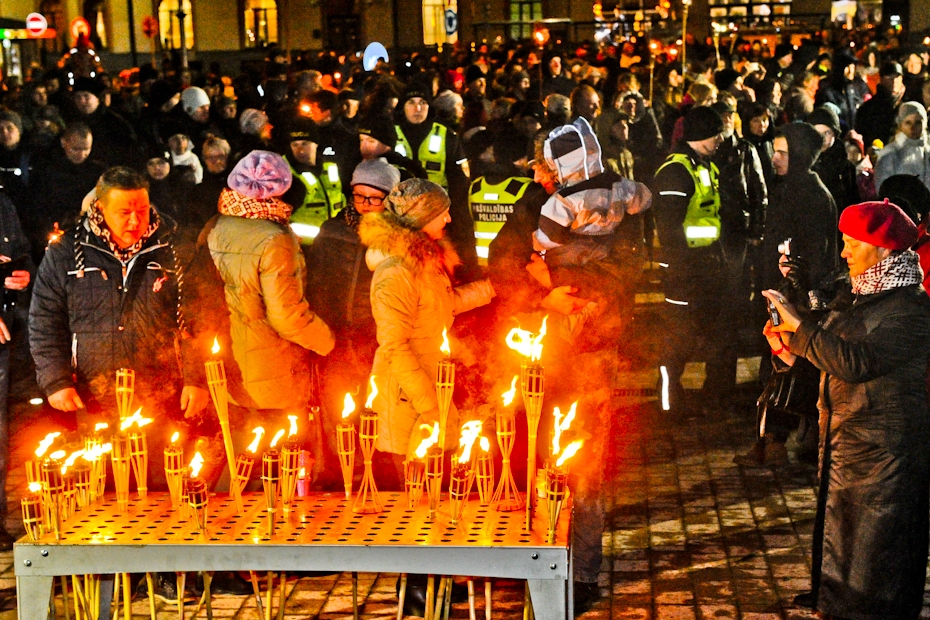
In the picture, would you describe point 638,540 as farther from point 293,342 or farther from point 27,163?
point 27,163

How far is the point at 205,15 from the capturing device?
55.0 m

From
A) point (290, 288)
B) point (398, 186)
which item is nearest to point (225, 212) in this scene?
point (290, 288)

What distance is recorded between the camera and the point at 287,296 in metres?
6.09

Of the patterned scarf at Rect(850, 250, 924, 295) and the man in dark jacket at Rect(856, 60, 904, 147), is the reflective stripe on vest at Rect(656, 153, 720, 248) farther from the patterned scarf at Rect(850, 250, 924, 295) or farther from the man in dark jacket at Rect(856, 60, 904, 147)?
the man in dark jacket at Rect(856, 60, 904, 147)

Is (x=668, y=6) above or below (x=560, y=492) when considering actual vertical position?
above

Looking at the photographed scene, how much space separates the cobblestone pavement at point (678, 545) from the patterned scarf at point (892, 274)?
1.56 meters

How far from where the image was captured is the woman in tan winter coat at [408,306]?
5672mm

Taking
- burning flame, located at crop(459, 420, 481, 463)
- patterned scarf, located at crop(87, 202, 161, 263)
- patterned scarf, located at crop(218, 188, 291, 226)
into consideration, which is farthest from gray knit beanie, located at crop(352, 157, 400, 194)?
burning flame, located at crop(459, 420, 481, 463)

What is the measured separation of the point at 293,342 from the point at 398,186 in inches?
38.5

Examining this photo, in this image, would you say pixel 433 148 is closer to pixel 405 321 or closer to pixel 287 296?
pixel 287 296

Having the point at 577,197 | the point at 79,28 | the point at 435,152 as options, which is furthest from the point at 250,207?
the point at 79,28

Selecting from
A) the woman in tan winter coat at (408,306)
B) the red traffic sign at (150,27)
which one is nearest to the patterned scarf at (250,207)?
the woman in tan winter coat at (408,306)

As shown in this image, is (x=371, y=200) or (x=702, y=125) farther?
(x=702, y=125)

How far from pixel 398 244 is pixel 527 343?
36.9 inches
